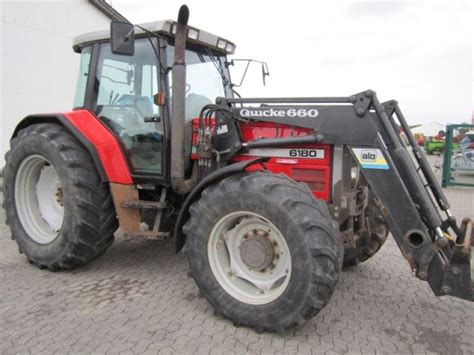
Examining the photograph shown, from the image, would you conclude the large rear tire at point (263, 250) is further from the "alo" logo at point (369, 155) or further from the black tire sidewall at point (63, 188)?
the black tire sidewall at point (63, 188)

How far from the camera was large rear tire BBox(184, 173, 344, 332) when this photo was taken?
281 cm

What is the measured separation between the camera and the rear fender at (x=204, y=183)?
10.4 ft

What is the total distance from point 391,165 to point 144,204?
2.16 meters

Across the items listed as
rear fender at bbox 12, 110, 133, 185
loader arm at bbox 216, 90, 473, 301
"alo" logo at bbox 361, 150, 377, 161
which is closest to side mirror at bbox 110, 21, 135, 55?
loader arm at bbox 216, 90, 473, 301

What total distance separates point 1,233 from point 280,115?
429cm

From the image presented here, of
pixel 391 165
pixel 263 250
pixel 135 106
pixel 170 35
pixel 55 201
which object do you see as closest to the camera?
pixel 391 165

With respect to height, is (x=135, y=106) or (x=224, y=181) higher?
(x=135, y=106)

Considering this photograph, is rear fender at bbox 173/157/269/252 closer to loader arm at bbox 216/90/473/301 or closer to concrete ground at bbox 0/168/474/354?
loader arm at bbox 216/90/473/301

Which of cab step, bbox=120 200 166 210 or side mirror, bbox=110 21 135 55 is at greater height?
side mirror, bbox=110 21 135 55

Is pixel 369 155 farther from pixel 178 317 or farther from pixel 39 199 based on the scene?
pixel 39 199

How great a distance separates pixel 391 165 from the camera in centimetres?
301

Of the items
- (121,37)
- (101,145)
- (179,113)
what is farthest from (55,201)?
(121,37)

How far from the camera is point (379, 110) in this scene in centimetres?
309

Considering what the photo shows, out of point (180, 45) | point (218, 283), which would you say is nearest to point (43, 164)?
point (180, 45)
